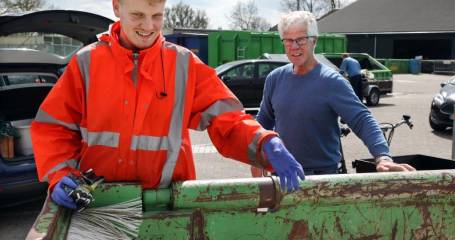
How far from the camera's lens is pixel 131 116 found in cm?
203

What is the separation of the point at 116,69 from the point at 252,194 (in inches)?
27.8

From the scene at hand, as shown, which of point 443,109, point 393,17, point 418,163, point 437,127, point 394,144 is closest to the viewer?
point 418,163

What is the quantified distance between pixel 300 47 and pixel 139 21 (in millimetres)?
1205

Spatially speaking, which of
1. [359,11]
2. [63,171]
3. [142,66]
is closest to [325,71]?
[142,66]

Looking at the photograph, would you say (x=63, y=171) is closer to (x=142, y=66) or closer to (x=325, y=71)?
(x=142, y=66)

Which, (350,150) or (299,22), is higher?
(299,22)

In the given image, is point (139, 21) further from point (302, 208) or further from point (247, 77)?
point (247, 77)

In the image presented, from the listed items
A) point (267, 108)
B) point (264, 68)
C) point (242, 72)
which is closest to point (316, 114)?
point (267, 108)

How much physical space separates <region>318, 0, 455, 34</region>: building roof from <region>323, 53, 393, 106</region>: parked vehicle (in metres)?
27.0

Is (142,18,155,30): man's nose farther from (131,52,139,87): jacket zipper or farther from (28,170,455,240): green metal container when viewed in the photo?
(28,170,455,240): green metal container

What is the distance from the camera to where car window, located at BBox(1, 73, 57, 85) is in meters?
6.18

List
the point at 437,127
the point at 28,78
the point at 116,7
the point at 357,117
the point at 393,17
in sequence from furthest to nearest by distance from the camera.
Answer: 1. the point at 393,17
2. the point at 437,127
3. the point at 28,78
4. the point at 357,117
5. the point at 116,7

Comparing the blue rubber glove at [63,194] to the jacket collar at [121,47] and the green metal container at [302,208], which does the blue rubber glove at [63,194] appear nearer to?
the green metal container at [302,208]

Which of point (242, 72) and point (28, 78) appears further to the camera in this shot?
point (242, 72)
